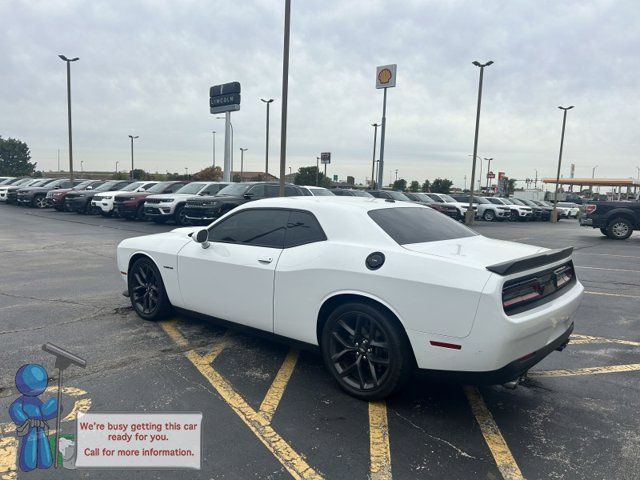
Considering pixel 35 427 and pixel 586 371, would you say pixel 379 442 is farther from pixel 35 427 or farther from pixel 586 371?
pixel 586 371

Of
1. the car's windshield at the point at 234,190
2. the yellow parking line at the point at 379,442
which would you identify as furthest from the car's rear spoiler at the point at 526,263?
the car's windshield at the point at 234,190

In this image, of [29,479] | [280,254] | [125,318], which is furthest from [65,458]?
[125,318]

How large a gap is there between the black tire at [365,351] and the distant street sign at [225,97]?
87.4ft

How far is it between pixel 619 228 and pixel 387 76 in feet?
60.2

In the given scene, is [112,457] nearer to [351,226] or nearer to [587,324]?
[351,226]

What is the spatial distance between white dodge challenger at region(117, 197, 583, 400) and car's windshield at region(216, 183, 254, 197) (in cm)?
1275

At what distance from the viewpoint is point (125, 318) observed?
5.48 m

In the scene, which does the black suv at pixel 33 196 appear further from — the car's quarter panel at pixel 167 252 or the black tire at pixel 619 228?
the black tire at pixel 619 228

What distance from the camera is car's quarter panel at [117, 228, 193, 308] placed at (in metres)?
4.95

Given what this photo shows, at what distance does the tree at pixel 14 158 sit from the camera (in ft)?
297

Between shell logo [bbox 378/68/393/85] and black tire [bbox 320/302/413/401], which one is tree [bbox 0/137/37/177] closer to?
shell logo [bbox 378/68/393/85]

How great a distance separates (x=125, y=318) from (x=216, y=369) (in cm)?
194

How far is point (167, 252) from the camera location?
16.4ft

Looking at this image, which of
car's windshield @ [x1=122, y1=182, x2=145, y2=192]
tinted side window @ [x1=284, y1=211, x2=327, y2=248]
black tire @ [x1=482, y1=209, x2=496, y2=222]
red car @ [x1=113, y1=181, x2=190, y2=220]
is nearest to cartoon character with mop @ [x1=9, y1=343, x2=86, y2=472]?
tinted side window @ [x1=284, y1=211, x2=327, y2=248]
